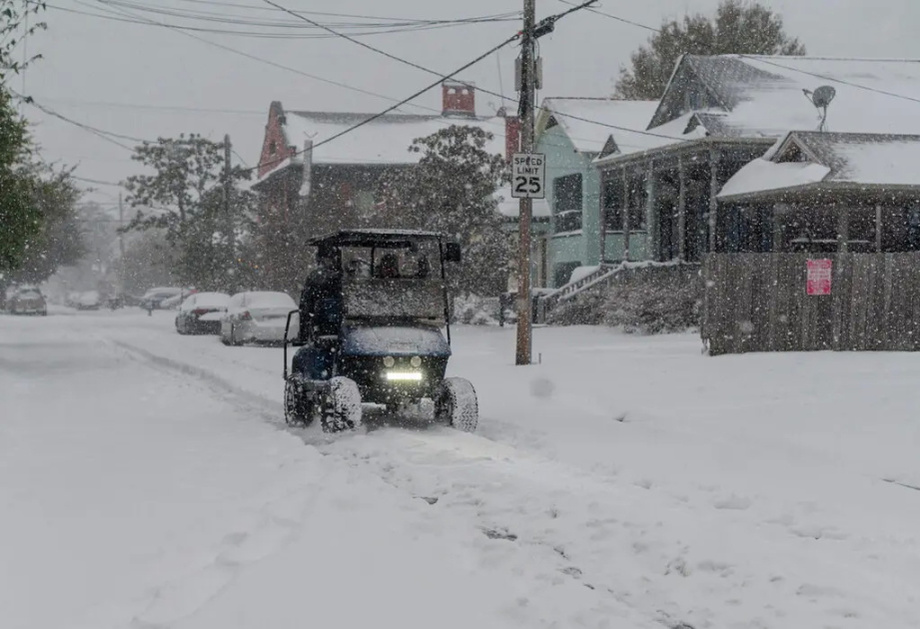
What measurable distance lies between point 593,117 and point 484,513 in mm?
35062

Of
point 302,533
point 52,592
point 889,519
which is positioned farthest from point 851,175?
point 52,592

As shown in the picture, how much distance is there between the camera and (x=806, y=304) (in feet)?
65.9

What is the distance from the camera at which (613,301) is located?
2864 cm

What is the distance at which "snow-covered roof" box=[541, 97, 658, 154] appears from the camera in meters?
39.9

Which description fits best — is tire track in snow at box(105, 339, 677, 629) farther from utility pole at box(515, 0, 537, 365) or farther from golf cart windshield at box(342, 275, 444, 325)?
utility pole at box(515, 0, 537, 365)

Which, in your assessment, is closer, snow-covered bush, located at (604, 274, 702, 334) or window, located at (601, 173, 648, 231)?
snow-covered bush, located at (604, 274, 702, 334)

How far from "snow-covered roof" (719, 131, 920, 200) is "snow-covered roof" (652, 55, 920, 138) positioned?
7.84ft

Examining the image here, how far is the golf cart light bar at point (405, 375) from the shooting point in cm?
1196

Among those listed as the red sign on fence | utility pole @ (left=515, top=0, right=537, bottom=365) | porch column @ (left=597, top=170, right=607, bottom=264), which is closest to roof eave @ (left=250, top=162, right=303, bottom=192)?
porch column @ (left=597, top=170, right=607, bottom=264)

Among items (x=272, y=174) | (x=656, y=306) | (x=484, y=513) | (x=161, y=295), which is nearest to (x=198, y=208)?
(x=272, y=174)

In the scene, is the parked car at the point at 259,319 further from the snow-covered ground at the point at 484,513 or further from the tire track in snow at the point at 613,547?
the tire track in snow at the point at 613,547

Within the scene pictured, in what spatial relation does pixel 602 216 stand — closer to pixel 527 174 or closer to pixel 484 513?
pixel 527 174

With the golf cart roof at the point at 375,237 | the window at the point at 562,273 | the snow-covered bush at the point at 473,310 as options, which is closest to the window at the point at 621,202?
the window at the point at 562,273

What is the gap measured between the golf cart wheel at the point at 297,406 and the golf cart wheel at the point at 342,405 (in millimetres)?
1139
